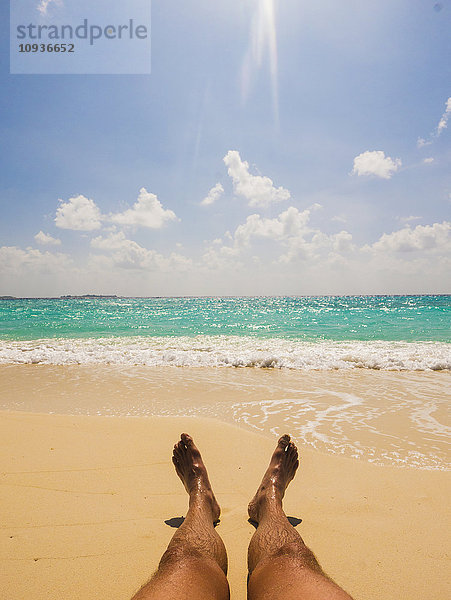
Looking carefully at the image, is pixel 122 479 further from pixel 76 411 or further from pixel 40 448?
pixel 76 411

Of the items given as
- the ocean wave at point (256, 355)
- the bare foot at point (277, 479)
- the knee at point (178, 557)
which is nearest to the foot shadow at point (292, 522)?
the bare foot at point (277, 479)

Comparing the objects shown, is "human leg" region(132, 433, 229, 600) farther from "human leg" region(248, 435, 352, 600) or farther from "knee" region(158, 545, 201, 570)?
"human leg" region(248, 435, 352, 600)

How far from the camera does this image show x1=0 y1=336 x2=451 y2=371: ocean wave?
29.2ft

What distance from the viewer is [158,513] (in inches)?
99.4

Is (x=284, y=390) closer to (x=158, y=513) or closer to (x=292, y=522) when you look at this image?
(x=292, y=522)

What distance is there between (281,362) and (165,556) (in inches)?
295

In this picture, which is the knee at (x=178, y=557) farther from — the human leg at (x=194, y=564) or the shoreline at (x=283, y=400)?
the shoreline at (x=283, y=400)

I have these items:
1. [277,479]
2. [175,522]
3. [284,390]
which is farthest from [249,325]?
[175,522]

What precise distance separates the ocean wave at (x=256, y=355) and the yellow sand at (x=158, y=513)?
525cm

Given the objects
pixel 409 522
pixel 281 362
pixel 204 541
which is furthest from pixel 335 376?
pixel 204 541

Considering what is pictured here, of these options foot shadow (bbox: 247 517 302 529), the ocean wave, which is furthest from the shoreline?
foot shadow (bbox: 247 517 302 529)

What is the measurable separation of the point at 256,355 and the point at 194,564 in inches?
313

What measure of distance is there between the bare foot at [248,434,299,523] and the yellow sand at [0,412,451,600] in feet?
0.46

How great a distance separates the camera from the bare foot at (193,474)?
2487 millimetres
